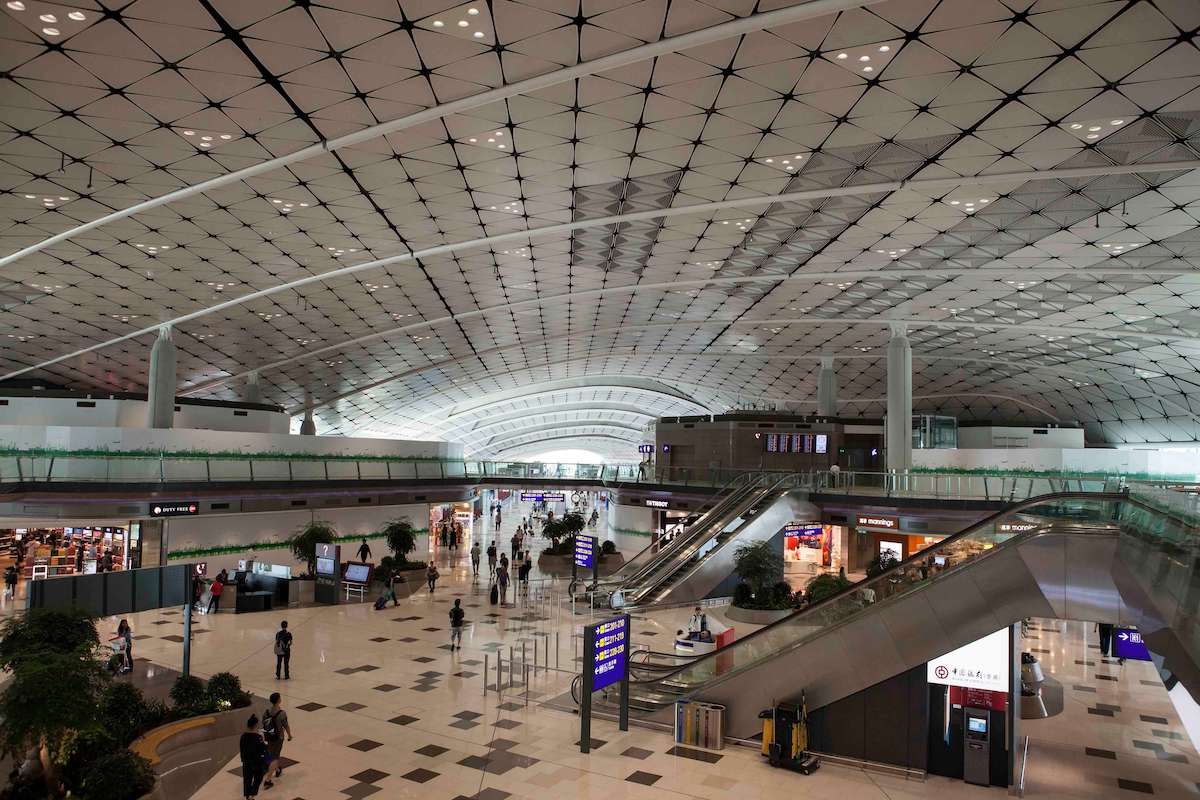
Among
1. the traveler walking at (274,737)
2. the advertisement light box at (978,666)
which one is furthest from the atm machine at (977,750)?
the traveler walking at (274,737)

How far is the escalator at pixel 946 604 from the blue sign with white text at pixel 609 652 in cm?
143

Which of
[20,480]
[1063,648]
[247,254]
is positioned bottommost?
[1063,648]

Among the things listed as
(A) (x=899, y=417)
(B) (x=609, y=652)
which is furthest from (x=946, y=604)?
(A) (x=899, y=417)

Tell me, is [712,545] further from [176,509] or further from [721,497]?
[176,509]

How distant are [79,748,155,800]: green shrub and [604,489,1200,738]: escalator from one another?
9.25 metres

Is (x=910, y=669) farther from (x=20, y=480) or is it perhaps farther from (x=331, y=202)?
(x=20, y=480)

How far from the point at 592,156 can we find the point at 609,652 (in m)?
13.3

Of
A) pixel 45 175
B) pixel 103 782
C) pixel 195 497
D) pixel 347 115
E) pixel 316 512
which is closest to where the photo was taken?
pixel 103 782

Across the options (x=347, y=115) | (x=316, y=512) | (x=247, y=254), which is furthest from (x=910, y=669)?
(x=316, y=512)

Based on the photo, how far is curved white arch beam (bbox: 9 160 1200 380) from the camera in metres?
21.0

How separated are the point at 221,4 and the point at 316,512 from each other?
1153 inches

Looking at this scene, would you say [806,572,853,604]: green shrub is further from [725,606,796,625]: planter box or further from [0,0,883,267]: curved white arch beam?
[0,0,883,267]: curved white arch beam

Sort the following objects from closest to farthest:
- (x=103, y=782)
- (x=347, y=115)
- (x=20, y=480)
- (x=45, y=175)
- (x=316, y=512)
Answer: (x=103, y=782)
(x=347, y=115)
(x=45, y=175)
(x=20, y=480)
(x=316, y=512)

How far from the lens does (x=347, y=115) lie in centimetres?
A: 1852
